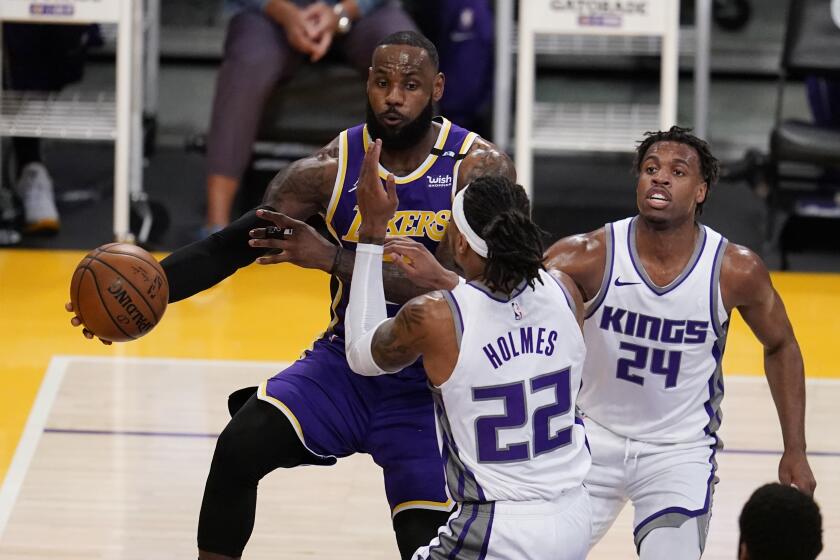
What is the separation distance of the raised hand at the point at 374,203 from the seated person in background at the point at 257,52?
4.38 metres

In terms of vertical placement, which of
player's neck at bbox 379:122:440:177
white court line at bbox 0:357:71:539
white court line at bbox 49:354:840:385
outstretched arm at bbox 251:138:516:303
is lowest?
white court line at bbox 0:357:71:539

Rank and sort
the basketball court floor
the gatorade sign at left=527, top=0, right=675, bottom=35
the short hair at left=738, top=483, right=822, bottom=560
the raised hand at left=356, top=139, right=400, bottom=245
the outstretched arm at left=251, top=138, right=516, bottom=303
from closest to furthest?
the short hair at left=738, top=483, right=822, bottom=560, the raised hand at left=356, top=139, right=400, bottom=245, the outstretched arm at left=251, top=138, right=516, bottom=303, the basketball court floor, the gatorade sign at left=527, top=0, right=675, bottom=35

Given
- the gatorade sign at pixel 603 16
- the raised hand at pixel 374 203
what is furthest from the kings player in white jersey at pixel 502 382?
the gatorade sign at pixel 603 16

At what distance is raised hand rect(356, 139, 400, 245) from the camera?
396 centimetres

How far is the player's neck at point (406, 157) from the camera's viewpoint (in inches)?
179

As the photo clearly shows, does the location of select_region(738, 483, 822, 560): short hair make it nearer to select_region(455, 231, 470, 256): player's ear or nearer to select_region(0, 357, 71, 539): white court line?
select_region(455, 231, 470, 256): player's ear

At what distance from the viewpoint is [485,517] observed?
3645 millimetres

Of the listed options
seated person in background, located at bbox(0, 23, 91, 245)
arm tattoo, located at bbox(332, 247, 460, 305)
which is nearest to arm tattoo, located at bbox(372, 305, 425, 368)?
arm tattoo, located at bbox(332, 247, 460, 305)

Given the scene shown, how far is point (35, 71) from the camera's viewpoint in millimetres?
9016

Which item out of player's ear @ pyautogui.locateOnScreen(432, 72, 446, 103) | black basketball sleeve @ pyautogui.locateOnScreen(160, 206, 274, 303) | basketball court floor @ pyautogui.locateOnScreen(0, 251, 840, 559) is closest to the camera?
black basketball sleeve @ pyautogui.locateOnScreen(160, 206, 274, 303)

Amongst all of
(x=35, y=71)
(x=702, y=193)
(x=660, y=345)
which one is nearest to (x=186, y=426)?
(x=660, y=345)

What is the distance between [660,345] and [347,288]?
3.13 ft

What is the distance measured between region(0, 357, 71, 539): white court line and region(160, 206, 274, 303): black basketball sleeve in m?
1.38

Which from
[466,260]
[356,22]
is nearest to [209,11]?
[356,22]
